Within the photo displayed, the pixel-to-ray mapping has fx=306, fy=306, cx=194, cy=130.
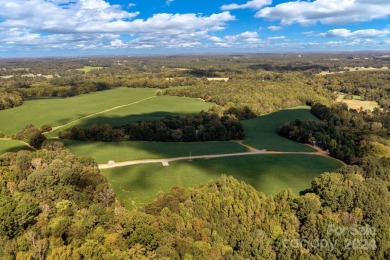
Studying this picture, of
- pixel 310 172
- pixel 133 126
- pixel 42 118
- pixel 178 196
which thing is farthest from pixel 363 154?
pixel 42 118

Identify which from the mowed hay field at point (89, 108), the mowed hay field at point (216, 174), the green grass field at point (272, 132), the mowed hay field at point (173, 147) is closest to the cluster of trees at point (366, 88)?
the green grass field at point (272, 132)

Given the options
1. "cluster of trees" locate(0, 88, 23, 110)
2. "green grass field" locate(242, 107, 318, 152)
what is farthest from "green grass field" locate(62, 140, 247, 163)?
"cluster of trees" locate(0, 88, 23, 110)

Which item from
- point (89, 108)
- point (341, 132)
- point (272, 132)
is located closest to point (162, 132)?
point (272, 132)

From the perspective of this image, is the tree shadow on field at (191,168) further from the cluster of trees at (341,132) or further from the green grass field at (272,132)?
the cluster of trees at (341,132)

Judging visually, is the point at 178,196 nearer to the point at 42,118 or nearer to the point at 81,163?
the point at 81,163

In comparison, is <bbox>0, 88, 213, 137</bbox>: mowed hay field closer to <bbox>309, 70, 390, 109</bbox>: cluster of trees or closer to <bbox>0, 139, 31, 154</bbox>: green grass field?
<bbox>0, 139, 31, 154</bbox>: green grass field

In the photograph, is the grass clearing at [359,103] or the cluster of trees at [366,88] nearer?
the grass clearing at [359,103]

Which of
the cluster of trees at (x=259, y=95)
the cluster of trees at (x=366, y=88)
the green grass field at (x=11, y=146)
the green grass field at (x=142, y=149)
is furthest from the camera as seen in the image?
the cluster of trees at (x=366, y=88)
